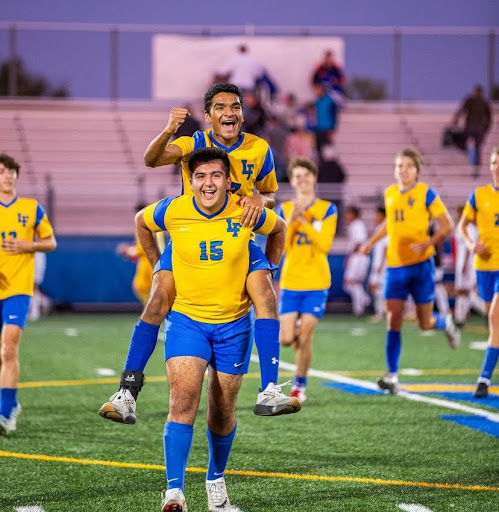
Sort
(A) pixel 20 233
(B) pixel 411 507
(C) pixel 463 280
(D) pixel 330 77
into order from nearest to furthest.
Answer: (B) pixel 411 507, (A) pixel 20 233, (C) pixel 463 280, (D) pixel 330 77

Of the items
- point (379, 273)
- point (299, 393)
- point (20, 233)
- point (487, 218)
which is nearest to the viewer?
point (20, 233)

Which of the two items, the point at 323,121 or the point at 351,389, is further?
the point at 323,121

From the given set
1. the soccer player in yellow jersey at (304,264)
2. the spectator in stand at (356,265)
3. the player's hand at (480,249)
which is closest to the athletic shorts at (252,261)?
the soccer player in yellow jersey at (304,264)

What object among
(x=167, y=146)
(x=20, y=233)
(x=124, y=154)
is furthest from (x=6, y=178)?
(x=124, y=154)

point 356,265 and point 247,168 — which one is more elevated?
point 247,168

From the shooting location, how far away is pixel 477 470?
21.3ft

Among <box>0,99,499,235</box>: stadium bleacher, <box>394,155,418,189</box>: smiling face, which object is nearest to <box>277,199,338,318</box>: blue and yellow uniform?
<box>394,155,418,189</box>: smiling face

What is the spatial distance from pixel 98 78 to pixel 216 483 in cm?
2169

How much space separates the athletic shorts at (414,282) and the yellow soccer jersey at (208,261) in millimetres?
4916

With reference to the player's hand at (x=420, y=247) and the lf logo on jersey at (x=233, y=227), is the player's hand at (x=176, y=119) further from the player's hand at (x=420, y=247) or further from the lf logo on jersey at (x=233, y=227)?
the player's hand at (x=420, y=247)

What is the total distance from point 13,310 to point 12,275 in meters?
0.28

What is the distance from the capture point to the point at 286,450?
7.18 m

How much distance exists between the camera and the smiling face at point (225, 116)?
239 inches

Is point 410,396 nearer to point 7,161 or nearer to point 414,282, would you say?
point 414,282
